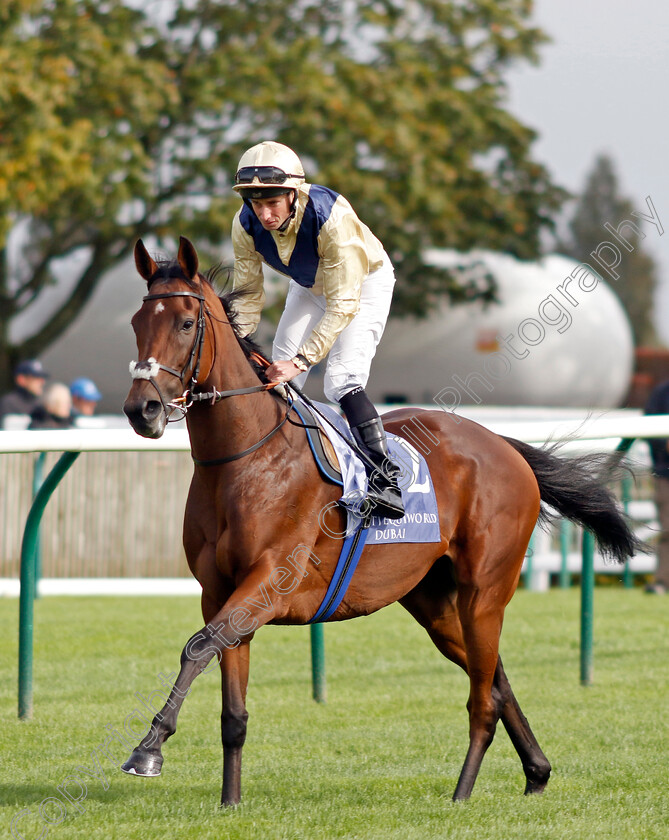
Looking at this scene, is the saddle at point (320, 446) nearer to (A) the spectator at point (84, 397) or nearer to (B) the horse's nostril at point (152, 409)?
(B) the horse's nostril at point (152, 409)

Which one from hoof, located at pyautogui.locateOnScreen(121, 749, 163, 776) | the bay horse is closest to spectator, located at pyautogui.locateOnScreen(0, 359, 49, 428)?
the bay horse

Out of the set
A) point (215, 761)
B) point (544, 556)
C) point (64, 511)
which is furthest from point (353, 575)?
point (544, 556)

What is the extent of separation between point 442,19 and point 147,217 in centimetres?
500

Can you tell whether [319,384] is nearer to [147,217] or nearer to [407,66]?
[147,217]

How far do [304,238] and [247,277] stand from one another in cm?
30

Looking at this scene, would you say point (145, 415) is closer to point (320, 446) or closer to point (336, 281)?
point (320, 446)

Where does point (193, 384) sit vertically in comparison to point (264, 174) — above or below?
below

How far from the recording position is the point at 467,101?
1636cm

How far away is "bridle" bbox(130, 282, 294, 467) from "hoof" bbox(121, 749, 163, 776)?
3.20 feet

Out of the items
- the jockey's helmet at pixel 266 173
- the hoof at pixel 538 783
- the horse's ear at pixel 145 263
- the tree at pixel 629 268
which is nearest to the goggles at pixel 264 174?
the jockey's helmet at pixel 266 173

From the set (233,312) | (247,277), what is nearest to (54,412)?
(247,277)

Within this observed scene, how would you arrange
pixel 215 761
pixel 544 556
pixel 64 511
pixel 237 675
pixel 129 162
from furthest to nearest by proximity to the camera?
pixel 129 162
pixel 544 556
pixel 64 511
pixel 215 761
pixel 237 675

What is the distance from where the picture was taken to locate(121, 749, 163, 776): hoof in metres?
3.45

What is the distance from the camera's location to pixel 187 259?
3.83 metres
